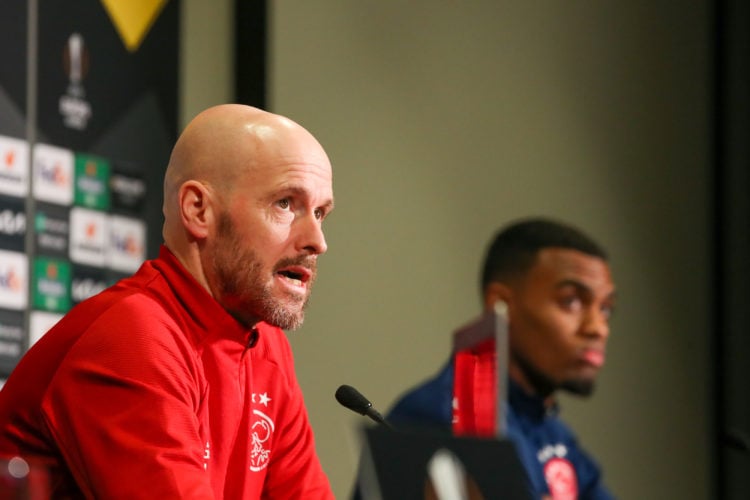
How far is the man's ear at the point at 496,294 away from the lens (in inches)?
150

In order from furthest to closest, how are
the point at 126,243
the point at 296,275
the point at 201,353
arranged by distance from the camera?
the point at 126,243 → the point at 296,275 → the point at 201,353

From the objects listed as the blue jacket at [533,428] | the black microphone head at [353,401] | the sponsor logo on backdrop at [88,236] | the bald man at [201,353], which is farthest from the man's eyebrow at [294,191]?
the sponsor logo on backdrop at [88,236]

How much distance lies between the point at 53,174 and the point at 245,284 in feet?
4.17

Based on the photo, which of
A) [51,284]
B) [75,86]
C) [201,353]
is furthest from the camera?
[75,86]

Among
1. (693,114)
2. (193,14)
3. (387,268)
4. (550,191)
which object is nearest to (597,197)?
(550,191)

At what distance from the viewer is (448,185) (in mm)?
4680

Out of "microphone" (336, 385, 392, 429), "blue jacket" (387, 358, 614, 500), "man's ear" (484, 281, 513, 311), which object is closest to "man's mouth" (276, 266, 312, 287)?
"microphone" (336, 385, 392, 429)

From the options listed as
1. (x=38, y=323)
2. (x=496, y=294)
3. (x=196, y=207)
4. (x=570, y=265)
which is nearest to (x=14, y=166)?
(x=38, y=323)

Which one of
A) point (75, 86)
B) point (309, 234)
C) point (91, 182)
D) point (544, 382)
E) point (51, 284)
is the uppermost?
point (75, 86)

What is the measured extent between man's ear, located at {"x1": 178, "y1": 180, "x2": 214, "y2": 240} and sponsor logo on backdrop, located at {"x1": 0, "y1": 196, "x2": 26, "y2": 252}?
110 cm

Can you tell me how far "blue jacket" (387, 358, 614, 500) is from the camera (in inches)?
132

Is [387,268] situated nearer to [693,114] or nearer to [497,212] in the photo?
[497,212]

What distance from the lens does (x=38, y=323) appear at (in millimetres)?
3279

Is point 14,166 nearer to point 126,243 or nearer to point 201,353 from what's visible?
point 126,243
